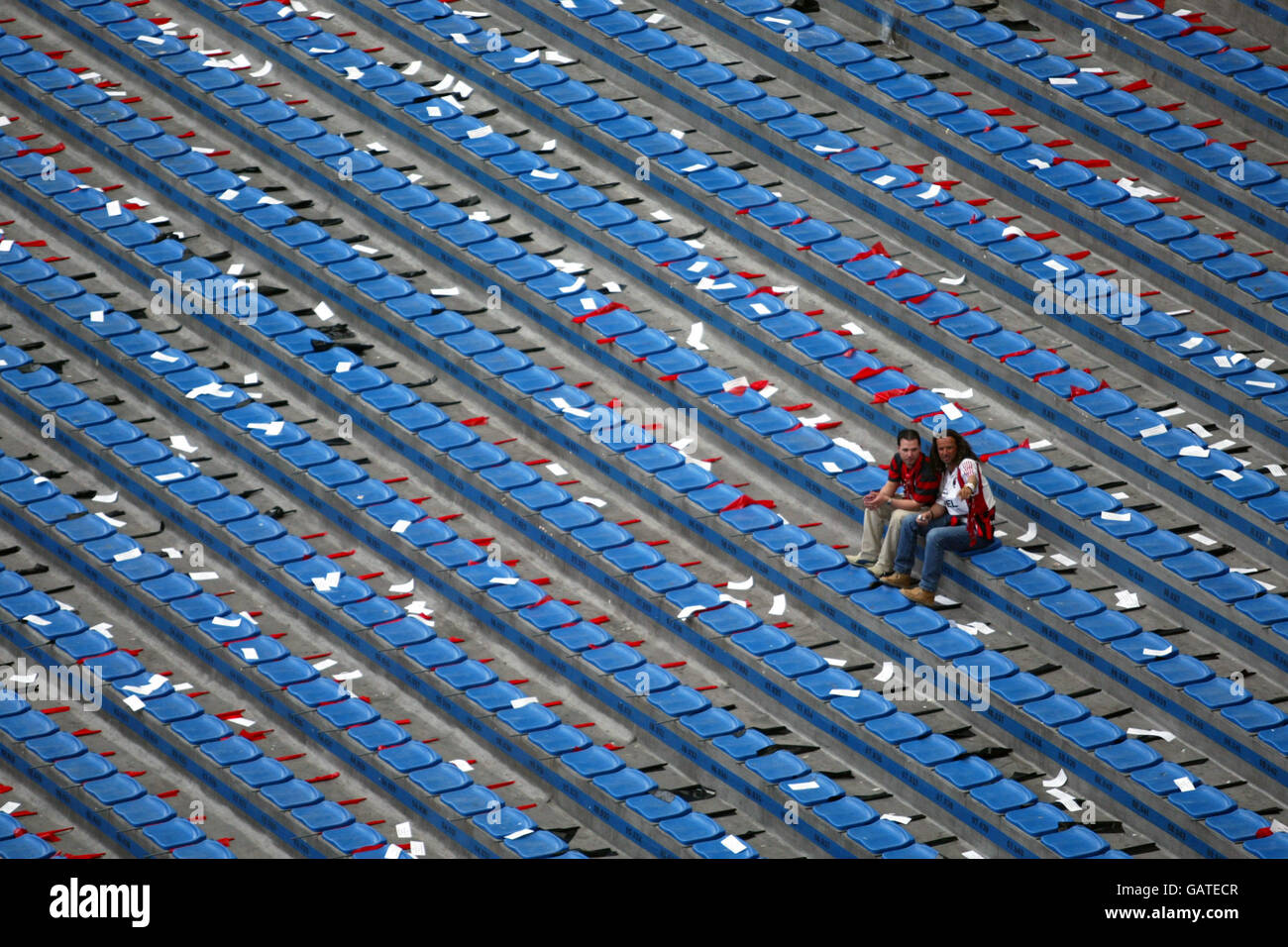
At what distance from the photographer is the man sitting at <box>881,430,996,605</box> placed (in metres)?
12.7

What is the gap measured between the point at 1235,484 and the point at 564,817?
4.67m

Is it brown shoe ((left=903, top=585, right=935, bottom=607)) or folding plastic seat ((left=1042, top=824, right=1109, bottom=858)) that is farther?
brown shoe ((left=903, top=585, right=935, bottom=607))

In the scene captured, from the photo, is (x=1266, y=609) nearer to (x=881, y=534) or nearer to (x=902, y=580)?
(x=902, y=580)

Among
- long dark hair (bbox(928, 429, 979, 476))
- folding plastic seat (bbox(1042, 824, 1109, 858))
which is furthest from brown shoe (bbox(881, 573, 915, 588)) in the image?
folding plastic seat (bbox(1042, 824, 1109, 858))

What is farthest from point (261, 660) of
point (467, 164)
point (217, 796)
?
point (467, 164)

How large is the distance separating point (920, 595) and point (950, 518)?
497 mm

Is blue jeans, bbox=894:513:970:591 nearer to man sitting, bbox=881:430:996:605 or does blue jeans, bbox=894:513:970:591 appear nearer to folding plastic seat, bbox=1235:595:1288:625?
man sitting, bbox=881:430:996:605

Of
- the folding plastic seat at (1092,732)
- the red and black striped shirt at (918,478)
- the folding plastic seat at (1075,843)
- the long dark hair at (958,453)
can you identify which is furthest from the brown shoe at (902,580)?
the folding plastic seat at (1075,843)

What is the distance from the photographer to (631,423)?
14.0 metres

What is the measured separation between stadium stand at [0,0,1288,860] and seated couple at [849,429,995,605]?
19cm

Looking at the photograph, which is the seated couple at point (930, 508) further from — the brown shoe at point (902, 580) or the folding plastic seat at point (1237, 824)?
the folding plastic seat at point (1237, 824)

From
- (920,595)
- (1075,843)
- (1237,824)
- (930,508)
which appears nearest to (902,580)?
(920,595)

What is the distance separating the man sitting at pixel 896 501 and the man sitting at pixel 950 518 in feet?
0.22
